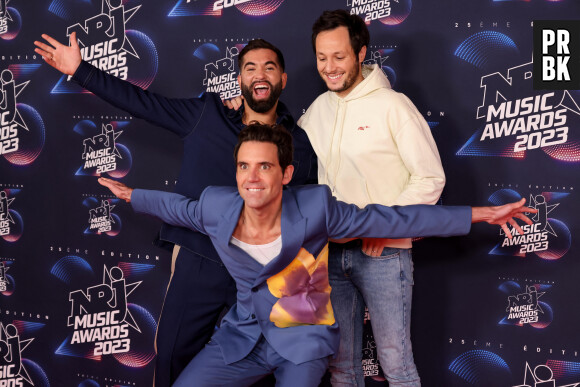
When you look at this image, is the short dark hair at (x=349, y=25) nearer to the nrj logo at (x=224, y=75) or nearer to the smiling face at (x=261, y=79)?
the smiling face at (x=261, y=79)

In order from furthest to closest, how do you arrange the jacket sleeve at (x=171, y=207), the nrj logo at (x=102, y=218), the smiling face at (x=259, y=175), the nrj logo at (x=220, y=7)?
the nrj logo at (x=102, y=218), the nrj logo at (x=220, y=7), the jacket sleeve at (x=171, y=207), the smiling face at (x=259, y=175)

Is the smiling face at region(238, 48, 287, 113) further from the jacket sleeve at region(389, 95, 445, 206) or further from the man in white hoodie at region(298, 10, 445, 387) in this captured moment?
the jacket sleeve at region(389, 95, 445, 206)

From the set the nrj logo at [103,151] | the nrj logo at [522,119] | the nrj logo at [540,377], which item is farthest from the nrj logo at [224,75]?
the nrj logo at [540,377]

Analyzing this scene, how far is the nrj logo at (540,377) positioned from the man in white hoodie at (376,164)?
74cm

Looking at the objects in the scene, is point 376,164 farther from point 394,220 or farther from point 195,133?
point 195,133

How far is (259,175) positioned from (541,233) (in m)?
1.50

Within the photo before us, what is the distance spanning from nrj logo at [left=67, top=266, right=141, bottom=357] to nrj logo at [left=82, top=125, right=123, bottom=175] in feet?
Answer: 1.88

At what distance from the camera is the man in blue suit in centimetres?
219

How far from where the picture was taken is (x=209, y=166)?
2570mm

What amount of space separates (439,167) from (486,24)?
2.75 ft

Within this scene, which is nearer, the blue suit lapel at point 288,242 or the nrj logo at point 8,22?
the blue suit lapel at point 288,242

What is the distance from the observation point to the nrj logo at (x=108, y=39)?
10.8 feet

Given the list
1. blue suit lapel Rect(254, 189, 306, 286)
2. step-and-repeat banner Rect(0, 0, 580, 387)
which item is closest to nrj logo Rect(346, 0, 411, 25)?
step-and-repeat banner Rect(0, 0, 580, 387)

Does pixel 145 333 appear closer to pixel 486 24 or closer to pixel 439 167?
pixel 439 167
